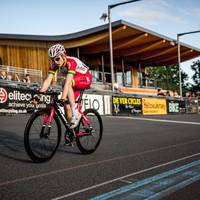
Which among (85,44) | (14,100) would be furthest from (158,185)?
(85,44)

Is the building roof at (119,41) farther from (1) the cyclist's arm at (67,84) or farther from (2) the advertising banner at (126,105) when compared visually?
(1) the cyclist's arm at (67,84)

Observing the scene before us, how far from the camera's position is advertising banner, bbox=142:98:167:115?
21281mm

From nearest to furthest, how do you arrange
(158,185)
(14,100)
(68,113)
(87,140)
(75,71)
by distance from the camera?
1. (158,185)
2. (75,71)
3. (68,113)
4. (87,140)
5. (14,100)

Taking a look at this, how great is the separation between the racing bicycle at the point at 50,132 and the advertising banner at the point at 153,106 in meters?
16.1

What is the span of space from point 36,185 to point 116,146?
10.1 feet

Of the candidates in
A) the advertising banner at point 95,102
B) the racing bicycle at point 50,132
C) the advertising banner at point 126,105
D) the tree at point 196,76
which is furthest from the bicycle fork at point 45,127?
the tree at point 196,76

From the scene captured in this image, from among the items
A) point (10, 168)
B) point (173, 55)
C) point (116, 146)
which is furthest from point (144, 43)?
point (10, 168)

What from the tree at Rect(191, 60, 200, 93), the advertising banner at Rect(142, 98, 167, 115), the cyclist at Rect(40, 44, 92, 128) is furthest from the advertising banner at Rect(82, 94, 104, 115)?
the tree at Rect(191, 60, 200, 93)

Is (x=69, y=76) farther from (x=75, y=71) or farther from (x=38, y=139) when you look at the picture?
(x=38, y=139)

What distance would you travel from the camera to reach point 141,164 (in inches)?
169

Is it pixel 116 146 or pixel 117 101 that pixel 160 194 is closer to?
pixel 116 146

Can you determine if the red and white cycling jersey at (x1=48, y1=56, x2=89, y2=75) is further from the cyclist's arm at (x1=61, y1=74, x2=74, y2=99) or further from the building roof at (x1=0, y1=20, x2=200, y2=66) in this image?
the building roof at (x1=0, y1=20, x2=200, y2=66)

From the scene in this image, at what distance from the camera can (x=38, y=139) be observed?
4.30 m

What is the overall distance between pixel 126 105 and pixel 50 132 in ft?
48.9
